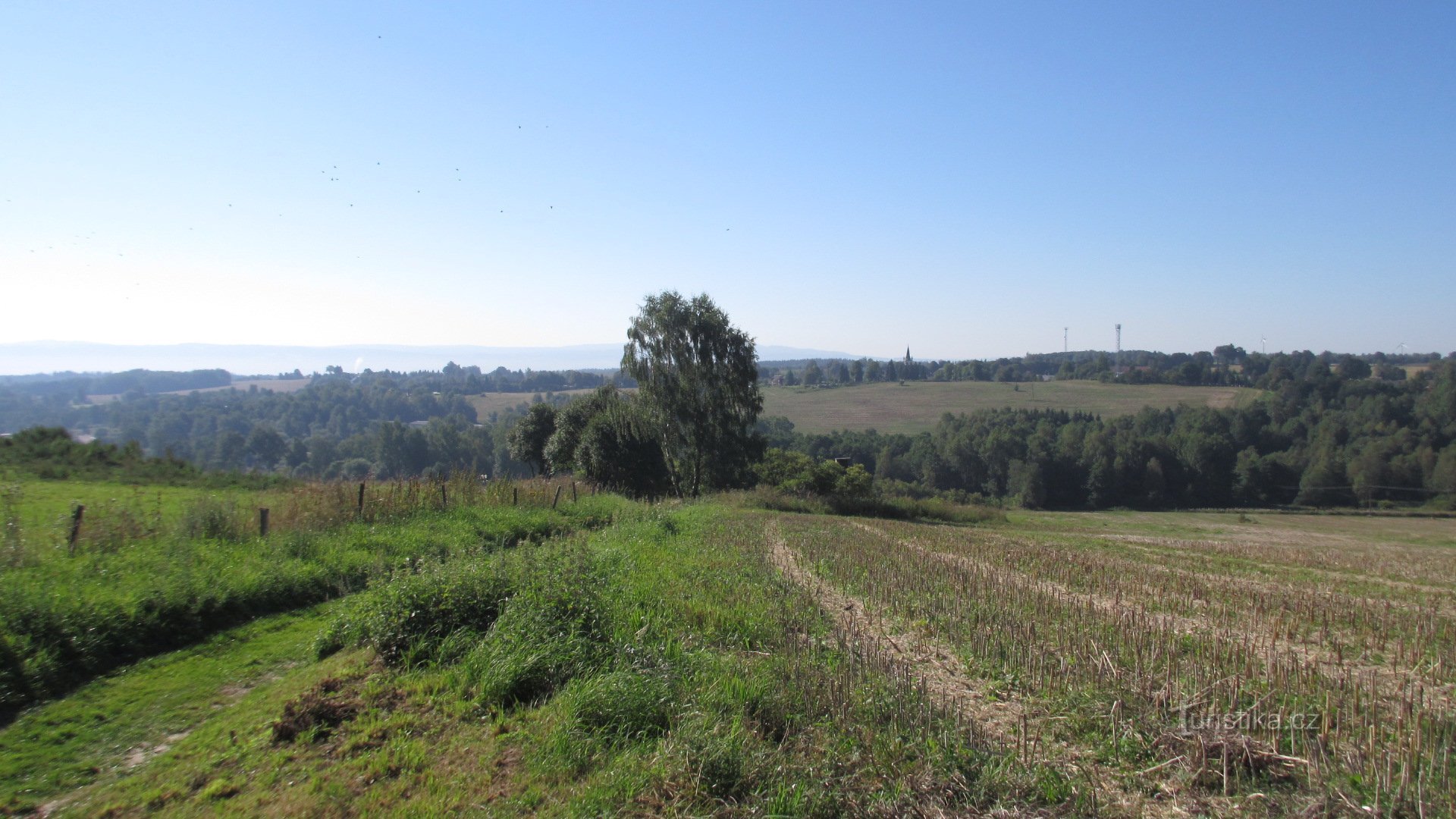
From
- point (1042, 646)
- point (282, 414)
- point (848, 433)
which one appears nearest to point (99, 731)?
point (1042, 646)

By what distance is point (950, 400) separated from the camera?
4683 inches

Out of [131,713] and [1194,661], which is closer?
[131,713]

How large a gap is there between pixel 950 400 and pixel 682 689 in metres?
119

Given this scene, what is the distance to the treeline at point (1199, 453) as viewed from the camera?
68.9 meters

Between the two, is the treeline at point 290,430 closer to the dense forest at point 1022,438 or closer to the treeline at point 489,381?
the dense forest at point 1022,438

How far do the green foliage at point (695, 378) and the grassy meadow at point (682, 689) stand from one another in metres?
26.7

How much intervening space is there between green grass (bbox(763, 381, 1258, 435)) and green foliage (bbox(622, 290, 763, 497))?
53.0m

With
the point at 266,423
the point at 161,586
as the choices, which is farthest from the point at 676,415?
the point at 266,423

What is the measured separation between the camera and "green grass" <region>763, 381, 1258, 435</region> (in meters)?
102

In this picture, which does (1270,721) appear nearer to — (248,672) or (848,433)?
(248,672)

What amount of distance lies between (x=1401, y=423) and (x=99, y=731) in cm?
10963

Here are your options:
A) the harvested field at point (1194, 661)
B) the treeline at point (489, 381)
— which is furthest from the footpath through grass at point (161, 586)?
the treeline at point (489, 381)

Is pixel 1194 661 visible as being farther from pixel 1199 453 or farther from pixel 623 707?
pixel 1199 453

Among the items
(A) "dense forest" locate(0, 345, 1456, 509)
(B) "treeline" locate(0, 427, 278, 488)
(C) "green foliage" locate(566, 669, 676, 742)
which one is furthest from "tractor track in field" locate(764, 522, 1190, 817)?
(A) "dense forest" locate(0, 345, 1456, 509)
